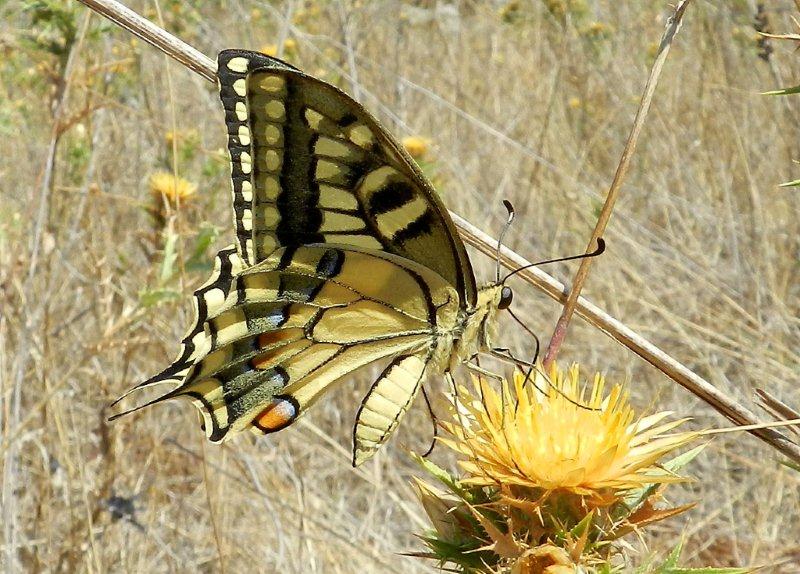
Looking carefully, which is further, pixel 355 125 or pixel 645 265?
pixel 645 265


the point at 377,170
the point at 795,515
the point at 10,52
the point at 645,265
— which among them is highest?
the point at 10,52

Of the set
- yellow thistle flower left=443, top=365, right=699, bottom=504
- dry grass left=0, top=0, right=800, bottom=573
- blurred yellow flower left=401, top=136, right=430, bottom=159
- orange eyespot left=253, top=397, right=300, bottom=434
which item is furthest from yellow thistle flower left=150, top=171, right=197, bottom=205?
yellow thistle flower left=443, top=365, right=699, bottom=504

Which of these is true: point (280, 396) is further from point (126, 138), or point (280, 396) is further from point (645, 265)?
point (126, 138)

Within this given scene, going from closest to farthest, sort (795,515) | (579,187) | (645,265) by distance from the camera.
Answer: (795,515), (579,187), (645,265)

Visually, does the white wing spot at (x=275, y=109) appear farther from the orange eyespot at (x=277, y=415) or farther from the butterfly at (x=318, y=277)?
the orange eyespot at (x=277, y=415)

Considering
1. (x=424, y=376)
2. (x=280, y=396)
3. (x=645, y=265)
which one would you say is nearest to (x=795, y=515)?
(x=645, y=265)

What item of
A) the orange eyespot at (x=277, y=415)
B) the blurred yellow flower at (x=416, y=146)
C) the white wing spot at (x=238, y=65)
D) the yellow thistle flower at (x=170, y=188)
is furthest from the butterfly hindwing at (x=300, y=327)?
the blurred yellow flower at (x=416, y=146)
